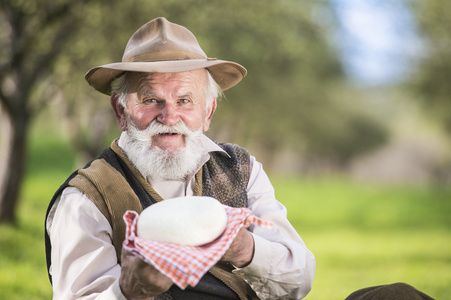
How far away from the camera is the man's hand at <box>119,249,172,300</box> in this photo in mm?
2500

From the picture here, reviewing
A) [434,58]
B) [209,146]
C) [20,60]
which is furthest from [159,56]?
[434,58]

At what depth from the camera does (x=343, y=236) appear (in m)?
16.8

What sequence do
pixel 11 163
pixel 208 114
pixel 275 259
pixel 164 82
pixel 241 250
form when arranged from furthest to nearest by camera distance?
1. pixel 11 163
2. pixel 208 114
3. pixel 164 82
4. pixel 275 259
5. pixel 241 250

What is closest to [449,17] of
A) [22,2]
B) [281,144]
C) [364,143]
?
[22,2]

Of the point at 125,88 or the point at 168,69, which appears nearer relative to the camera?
the point at 168,69

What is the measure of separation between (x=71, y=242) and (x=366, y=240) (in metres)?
14.1

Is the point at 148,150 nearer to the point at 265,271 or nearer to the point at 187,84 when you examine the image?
the point at 187,84

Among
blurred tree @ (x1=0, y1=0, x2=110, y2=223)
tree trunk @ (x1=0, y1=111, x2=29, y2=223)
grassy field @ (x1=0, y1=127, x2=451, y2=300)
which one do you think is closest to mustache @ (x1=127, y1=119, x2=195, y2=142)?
grassy field @ (x1=0, y1=127, x2=451, y2=300)

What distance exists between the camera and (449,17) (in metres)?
15.6

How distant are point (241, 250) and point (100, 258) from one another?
65 centimetres

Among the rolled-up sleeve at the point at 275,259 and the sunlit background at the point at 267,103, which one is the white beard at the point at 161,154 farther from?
the sunlit background at the point at 267,103

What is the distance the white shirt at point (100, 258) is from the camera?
289 centimetres

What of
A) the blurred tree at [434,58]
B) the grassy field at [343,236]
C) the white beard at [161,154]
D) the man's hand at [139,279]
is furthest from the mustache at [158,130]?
the blurred tree at [434,58]

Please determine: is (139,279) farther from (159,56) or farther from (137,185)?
(159,56)
